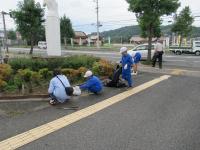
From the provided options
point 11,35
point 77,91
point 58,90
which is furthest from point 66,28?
point 58,90

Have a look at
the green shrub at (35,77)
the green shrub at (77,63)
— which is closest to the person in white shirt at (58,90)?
the green shrub at (35,77)

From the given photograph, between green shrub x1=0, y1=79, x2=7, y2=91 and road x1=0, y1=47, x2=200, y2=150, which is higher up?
green shrub x1=0, y1=79, x2=7, y2=91

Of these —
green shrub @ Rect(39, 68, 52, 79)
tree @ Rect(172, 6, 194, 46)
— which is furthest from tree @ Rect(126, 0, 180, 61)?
tree @ Rect(172, 6, 194, 46)

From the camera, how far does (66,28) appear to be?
188 feet

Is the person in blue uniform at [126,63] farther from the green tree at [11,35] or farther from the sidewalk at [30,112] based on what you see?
the green tree at [11,35]

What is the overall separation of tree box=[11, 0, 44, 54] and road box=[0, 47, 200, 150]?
55.7 feet

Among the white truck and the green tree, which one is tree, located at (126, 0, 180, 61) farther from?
the green tree

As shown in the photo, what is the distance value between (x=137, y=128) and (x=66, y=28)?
52.6 meters

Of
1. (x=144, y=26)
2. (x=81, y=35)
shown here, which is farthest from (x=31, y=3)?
(x=81, y=35)

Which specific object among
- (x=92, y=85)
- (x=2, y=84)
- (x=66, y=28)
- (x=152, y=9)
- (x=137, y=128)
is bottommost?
(x=137, y=128)

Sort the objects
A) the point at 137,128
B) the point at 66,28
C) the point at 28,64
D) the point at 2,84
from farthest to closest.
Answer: the point at 66,28, the point at 28,64, the point at 2,84, the point at 137,128

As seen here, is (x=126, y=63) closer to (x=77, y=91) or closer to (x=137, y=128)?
(x=77, y=91)

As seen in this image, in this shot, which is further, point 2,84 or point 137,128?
point 2,84

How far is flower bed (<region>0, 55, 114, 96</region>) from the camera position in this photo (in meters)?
8.98
